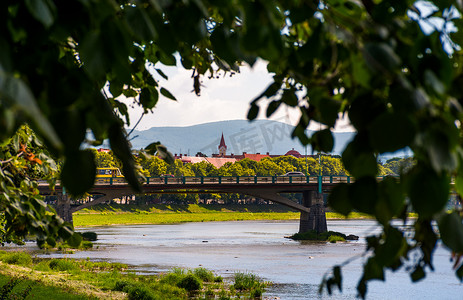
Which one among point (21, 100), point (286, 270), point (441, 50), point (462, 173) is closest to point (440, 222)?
point (462, 173)

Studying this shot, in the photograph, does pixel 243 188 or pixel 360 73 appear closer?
pixel 360 73

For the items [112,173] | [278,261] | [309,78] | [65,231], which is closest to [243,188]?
[278,261]

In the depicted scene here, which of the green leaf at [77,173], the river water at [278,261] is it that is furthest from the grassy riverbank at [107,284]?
the green leaf at [77,173]

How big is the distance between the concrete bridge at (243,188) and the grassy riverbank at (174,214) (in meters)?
15.4

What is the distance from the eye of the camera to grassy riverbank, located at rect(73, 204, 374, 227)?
6912 cm

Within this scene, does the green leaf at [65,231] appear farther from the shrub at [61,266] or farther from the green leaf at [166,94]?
the shrub at [61,266]

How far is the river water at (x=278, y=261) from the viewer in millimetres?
21125

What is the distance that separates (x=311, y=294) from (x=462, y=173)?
19.5 metres

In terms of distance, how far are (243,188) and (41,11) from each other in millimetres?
45904

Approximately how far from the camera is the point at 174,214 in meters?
80.2

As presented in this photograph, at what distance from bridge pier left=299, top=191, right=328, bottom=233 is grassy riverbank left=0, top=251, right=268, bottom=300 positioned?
2566 cm

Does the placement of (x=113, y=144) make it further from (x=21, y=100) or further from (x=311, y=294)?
(x=311, y=294)

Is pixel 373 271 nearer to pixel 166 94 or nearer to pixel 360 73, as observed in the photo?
pixel 360 73

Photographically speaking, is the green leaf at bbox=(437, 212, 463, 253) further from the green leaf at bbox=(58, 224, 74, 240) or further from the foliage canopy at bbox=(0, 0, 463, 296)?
the green leaf at bbox=(58, 224, 74, 240)
